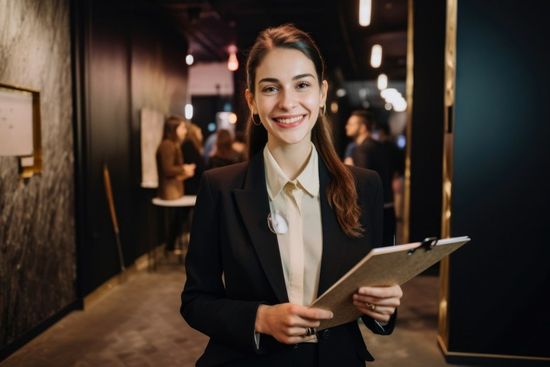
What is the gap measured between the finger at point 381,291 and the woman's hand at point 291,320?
9cm

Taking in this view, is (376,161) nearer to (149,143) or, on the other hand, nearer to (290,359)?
(149,143)

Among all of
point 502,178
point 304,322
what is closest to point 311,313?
point 304,322

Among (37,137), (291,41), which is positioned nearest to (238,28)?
(37,137)

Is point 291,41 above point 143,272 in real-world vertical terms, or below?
above

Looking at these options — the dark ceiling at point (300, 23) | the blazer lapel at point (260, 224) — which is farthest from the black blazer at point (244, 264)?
the dark ceiling at point (300, 23)

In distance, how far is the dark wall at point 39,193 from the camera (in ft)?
12.5

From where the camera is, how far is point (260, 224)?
4.42 feet

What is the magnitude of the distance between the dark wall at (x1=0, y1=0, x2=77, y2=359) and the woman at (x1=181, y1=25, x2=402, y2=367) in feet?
9.39

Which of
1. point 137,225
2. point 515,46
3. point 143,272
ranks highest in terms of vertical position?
point 515,46

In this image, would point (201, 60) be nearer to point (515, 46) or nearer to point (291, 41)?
point (515, 46)

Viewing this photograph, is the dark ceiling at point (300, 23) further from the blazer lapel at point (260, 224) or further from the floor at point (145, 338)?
the blazer lapel at point (260, 224)

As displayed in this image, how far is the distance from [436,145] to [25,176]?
4.09 meters

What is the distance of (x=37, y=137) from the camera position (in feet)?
13.8

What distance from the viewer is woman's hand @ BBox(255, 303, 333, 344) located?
1167 mm
